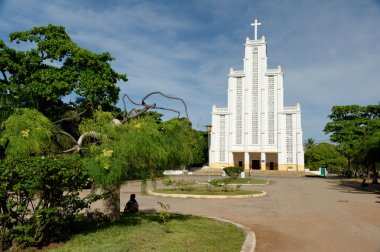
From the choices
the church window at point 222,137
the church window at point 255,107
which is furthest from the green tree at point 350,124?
the church window at point 222,137

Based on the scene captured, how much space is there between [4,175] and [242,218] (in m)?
7.83

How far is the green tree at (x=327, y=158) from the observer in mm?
52062

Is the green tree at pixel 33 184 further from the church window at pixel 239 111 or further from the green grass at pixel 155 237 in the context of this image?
the church window at pixel 239 111

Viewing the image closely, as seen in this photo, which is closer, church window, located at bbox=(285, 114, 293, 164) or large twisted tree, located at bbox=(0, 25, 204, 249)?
large twisted tree, located at bbox=(0, 25, 204, 249)

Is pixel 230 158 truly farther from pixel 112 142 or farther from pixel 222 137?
pixel 112 142

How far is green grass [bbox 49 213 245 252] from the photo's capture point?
6.82m

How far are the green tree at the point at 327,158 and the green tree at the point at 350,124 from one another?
10016mm

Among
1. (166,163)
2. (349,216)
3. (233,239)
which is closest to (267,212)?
(349,216)

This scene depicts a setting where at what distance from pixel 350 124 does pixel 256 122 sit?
1720cm

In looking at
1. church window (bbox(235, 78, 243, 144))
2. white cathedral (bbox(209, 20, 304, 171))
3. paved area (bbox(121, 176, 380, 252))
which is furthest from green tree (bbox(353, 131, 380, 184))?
church window (bbox(235, 78, 243, 144))

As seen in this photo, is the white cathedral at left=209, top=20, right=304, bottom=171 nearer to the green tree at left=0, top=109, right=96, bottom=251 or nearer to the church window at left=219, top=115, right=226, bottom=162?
the church window at left=219, top=115, right=226, bottom=162

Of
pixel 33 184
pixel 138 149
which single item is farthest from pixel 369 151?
pixel 33 184

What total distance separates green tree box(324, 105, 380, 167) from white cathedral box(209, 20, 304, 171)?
11295 mm

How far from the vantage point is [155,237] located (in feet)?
24.9
